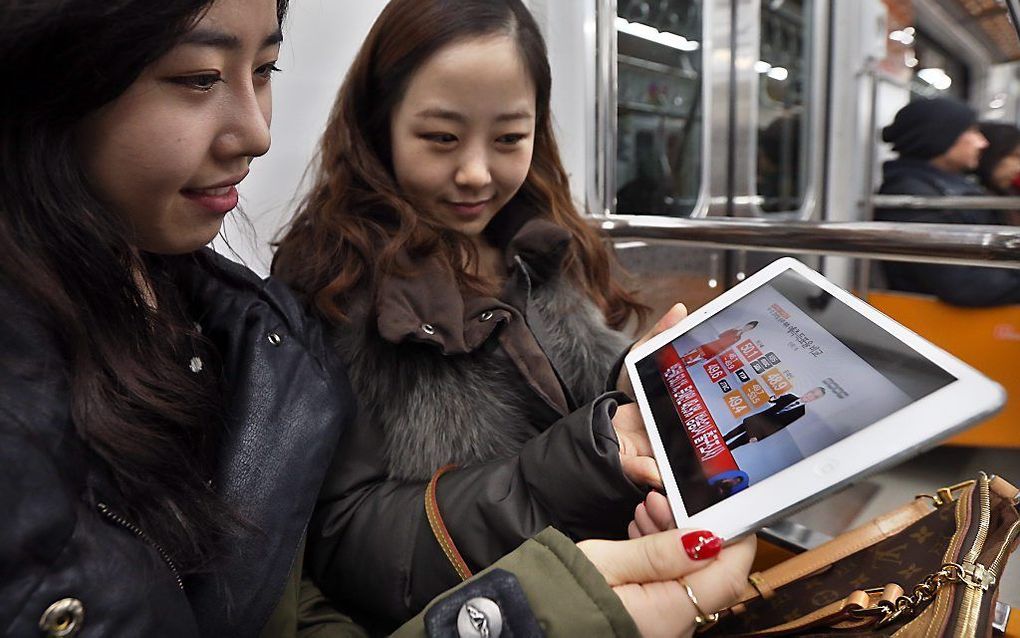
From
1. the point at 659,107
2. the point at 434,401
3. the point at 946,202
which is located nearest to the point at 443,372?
the point at 434,401

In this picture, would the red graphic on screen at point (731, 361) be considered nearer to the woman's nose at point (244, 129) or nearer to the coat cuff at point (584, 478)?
the coat cuff at point (584, 478)

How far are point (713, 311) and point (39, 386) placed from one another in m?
0.79

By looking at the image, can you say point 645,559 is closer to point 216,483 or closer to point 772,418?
point 772,418

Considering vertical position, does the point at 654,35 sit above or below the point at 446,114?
above

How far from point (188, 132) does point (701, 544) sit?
0.66m

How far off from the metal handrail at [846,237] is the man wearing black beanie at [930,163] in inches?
75.2

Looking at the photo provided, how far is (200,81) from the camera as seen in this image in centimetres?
73

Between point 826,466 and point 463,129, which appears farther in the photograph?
point 463,129

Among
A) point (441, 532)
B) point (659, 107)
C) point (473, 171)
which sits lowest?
point (441, 532)

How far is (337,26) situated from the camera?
1.67 m

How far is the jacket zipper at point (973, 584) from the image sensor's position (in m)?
0.63

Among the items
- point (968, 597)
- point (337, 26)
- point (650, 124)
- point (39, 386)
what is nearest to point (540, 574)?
point (968, 597)

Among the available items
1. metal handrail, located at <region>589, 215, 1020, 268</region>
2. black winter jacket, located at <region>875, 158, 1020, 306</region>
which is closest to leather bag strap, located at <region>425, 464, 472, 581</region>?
metal handrail, located at <region>589, 215, 1020, 268</region>

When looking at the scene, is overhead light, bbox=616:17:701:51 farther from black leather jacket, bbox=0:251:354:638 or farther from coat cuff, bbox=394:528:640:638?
coat cuff, bbox=394:528:640:638
